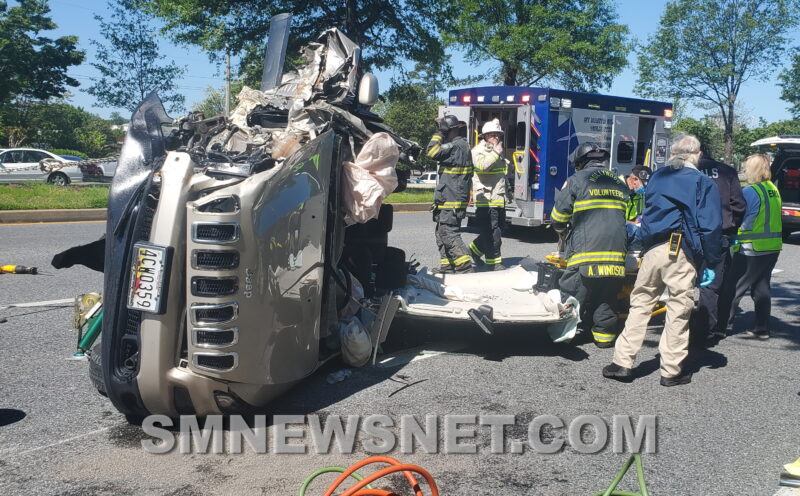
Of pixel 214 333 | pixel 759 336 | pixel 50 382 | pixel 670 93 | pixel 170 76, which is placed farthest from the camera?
pixel 670 93

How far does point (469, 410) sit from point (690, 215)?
207cm

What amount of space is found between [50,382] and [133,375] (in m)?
1.35

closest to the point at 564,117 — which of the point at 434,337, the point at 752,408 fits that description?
the point at 434,337

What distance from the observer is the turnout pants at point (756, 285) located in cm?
644

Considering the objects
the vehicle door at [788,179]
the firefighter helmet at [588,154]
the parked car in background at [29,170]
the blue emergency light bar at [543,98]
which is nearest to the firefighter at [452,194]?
the firefighter helmet at [588,154]

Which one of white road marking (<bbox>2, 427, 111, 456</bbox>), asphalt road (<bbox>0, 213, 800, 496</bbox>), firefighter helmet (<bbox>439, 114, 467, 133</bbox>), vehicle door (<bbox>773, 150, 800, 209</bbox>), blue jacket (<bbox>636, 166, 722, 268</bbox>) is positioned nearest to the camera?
asphalt road (<bbox>0, 213, 800, 496</bbox>)

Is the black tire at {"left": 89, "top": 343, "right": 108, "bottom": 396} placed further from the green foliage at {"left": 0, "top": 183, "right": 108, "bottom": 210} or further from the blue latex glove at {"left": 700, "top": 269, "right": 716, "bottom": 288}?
the green foliage at {"left": 0, "top": 183, "right": 108, "bottom": 210}

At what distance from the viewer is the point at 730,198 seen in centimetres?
628

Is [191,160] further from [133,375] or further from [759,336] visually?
[759,336]

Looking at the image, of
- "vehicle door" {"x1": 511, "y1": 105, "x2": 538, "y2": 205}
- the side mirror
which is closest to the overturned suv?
the side mirror

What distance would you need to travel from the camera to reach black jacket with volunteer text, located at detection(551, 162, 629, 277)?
5.68m

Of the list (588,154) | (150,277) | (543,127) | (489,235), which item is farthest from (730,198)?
(543,127)

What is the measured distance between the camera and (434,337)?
604 centimetres

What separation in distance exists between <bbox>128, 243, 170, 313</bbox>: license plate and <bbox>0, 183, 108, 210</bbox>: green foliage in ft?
34.4
